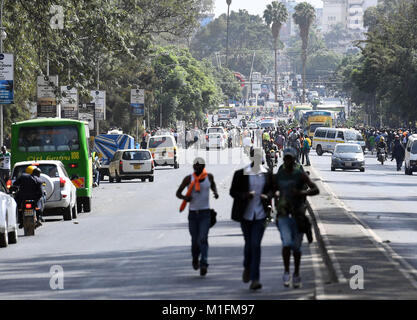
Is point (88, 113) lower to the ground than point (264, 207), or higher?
higher

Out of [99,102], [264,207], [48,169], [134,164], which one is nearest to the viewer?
[264,207]

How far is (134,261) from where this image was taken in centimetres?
1886

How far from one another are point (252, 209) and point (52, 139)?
18.6 m

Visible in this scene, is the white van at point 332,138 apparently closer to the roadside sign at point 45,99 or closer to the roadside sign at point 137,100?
the roadside sign at point 137,100

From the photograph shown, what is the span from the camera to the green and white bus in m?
32.5

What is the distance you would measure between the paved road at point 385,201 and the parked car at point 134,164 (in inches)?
307

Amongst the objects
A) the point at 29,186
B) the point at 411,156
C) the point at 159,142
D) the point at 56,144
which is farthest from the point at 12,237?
the point at 159,142

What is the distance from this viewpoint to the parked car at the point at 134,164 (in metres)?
48.7

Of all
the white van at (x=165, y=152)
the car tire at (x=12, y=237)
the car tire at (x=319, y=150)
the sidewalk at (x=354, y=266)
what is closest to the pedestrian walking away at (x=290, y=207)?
the sidewalk at (x=354, y=266)

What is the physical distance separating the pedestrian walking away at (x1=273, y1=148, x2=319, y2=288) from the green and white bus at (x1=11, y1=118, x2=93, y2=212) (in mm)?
18004

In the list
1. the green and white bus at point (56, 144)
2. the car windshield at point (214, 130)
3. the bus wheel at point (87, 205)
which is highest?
the green and white bus at point (56, 144)

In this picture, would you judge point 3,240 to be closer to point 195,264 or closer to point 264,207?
point 195,264

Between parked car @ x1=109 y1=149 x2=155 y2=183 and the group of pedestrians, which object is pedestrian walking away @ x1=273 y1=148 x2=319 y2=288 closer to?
the group of pedestrians
